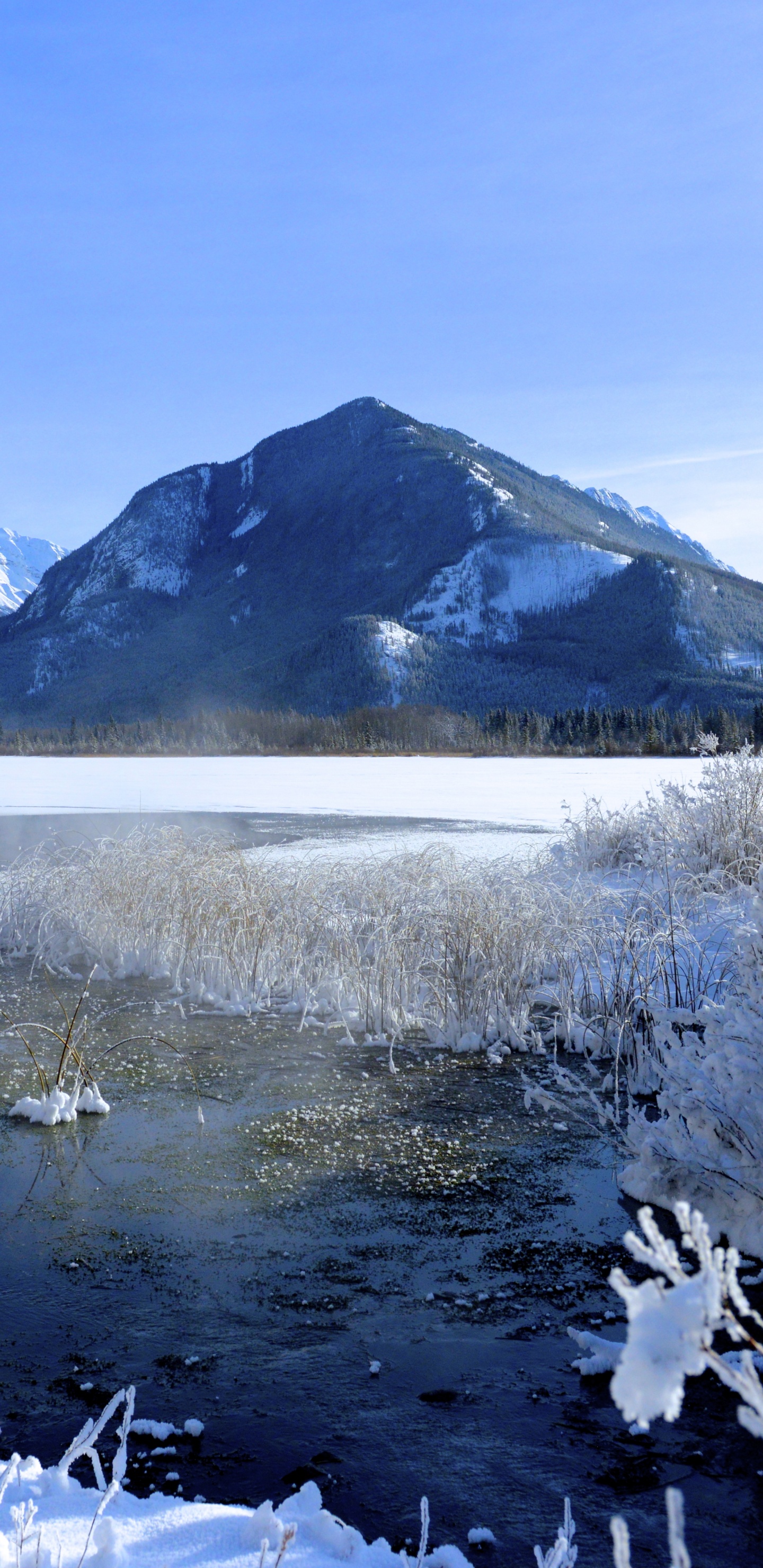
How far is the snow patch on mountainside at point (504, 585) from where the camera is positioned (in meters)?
159

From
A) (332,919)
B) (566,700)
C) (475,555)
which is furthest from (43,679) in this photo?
(332,919)

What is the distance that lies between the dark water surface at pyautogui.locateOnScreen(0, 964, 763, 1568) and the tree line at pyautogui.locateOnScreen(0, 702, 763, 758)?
47.9m

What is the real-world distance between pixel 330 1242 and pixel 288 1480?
154cm

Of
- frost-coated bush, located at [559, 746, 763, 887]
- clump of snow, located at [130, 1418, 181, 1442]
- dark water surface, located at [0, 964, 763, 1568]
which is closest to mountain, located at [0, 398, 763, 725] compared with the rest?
frost-coated bush, located at [559, 746, 763, 887]

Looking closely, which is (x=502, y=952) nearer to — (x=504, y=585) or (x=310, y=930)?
(x=310, y=930)

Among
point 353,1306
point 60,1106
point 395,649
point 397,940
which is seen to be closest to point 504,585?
point 395,649

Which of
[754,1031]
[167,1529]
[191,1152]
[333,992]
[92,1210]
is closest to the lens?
[167,1529]

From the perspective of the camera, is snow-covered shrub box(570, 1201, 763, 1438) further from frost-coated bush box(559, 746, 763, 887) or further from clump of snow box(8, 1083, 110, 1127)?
frost-coated bush box(559, 746, 763, 887)

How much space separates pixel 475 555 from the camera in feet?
578

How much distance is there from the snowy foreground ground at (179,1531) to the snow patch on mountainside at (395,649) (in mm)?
118815

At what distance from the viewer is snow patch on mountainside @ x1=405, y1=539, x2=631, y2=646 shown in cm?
15900

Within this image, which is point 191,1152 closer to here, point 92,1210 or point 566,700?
point 92,1210

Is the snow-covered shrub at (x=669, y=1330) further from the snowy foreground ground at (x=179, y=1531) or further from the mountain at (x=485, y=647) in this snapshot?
the mountain at (x=485, y=647)

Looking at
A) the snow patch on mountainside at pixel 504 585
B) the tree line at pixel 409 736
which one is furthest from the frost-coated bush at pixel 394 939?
the snow patch on mountainside at pixel 504 585
